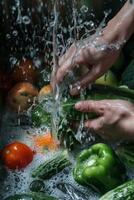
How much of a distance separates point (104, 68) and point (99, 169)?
31 cm

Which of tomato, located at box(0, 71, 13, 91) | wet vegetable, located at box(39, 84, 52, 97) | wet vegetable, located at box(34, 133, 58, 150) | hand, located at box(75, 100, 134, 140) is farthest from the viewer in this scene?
tomato, located at box(0, 71, 13, 91)

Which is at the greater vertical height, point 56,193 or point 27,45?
point 27,45

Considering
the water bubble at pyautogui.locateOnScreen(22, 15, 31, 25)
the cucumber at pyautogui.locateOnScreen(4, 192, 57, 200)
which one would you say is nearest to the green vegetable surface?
the cucumber at pyautogui.locateOnScreen(4, 192, 57, 200)

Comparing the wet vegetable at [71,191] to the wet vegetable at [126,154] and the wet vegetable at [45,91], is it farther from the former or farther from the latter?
the wet vegetable at [45,91]

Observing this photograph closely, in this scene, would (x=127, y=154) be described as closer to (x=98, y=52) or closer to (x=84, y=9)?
(x=98, y=52)

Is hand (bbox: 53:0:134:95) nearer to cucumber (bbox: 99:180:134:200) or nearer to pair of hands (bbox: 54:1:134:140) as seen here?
pair of hands (bbox: 54:1:134:140)

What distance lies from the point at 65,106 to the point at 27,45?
1.71 ft

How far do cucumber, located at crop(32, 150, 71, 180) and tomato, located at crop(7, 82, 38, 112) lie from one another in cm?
33

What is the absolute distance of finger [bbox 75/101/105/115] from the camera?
1610mm

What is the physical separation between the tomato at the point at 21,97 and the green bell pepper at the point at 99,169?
1.41 ft

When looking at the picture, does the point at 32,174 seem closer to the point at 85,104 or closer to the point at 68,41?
the point at 85,104

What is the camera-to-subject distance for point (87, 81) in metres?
1.65

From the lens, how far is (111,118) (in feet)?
5.18

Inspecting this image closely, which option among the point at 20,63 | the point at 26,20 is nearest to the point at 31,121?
the point at 20,63
